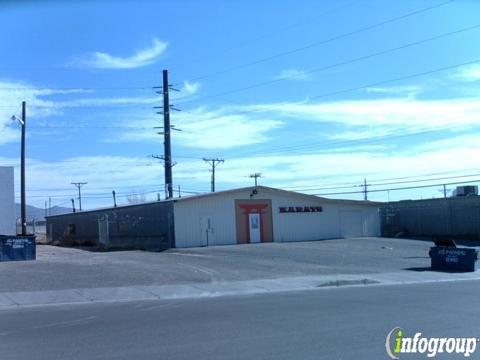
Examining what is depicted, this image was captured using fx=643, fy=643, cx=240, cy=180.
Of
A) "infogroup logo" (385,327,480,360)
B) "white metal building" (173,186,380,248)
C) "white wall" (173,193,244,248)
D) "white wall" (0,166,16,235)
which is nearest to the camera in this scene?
"infogroup logo" (385,327,480,360)

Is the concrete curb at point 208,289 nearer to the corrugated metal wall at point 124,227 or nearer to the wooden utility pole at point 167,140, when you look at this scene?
the corrugated metal wall at point 124,227

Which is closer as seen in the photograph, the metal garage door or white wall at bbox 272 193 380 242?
white wall at bbox 272 193 380 242

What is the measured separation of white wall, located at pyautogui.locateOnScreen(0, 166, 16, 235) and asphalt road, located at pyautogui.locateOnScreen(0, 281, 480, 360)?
3304cm

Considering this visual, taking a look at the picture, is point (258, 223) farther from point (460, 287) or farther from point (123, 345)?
point (123, 345)

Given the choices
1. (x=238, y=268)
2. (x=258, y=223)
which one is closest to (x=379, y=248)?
(x=258, y=223)

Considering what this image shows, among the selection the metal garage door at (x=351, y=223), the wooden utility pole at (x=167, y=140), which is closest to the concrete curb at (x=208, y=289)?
the metal garage door at (x=351, y=223)

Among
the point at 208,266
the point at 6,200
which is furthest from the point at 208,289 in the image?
the point at 6,200

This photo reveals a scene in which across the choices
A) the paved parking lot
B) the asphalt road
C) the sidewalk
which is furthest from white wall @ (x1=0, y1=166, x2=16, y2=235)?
the asphalt road

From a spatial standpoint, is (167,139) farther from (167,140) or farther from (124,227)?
(124,227)

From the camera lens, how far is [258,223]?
4353cm

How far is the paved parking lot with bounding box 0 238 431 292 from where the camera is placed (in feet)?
69.4

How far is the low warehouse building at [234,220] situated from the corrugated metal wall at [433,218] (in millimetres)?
3361

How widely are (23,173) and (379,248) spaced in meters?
23.8

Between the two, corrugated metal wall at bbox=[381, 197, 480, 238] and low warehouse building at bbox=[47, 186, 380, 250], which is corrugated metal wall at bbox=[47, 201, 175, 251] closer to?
low warehouse building at bbox=[47, 186, 380, 250]
